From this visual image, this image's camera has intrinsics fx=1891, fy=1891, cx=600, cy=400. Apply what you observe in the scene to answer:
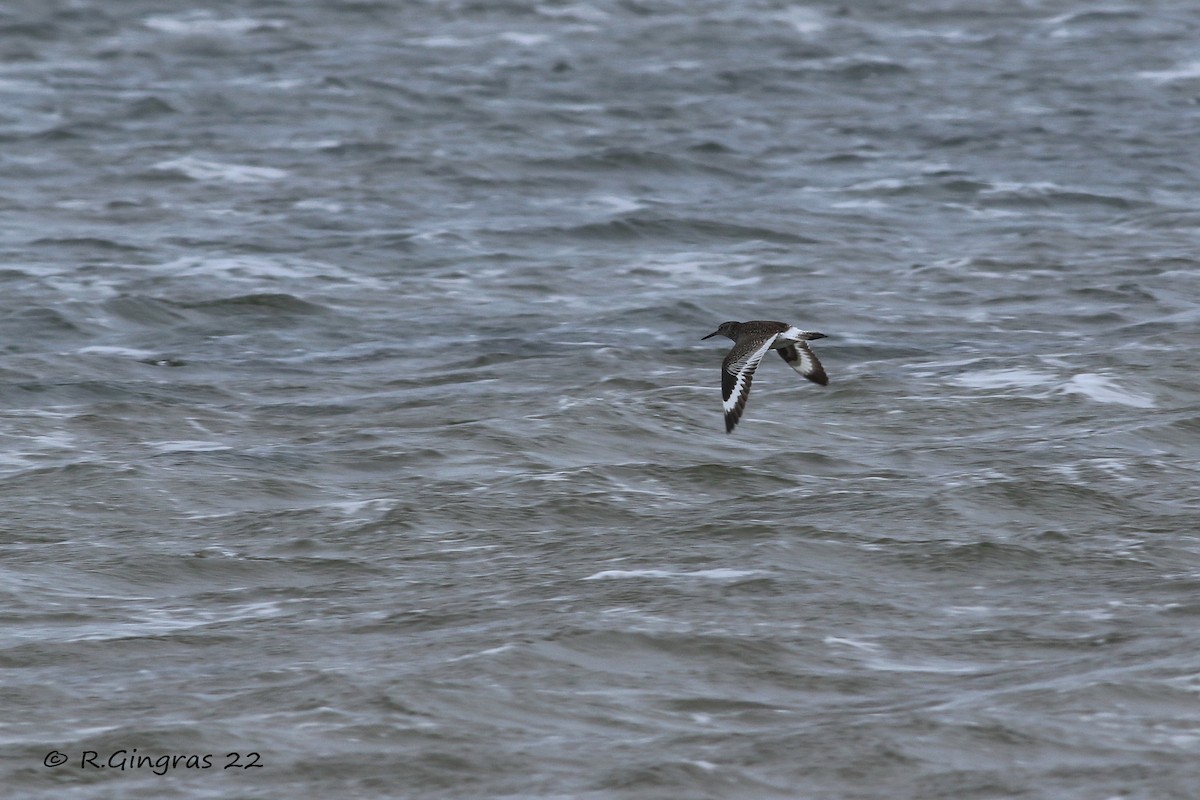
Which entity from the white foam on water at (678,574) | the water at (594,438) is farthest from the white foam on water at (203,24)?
the white foam on water at (678,574)

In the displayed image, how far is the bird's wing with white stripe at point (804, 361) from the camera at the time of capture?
10.4 m

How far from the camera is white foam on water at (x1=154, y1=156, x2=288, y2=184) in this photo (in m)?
17.4

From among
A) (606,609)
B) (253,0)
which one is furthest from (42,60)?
(606,609)

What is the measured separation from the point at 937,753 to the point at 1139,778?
0.63 meters

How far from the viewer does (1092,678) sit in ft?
21.5

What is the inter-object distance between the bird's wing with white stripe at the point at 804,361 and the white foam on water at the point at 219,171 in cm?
809

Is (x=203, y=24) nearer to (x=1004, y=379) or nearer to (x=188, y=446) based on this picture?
(x=188, y=446)

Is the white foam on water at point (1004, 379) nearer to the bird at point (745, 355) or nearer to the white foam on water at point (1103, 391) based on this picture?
the white foam on water at point (1103, 391)

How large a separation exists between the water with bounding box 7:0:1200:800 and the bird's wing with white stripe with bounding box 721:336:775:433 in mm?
337

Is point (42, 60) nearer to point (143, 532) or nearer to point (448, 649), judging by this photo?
point (143, 532)

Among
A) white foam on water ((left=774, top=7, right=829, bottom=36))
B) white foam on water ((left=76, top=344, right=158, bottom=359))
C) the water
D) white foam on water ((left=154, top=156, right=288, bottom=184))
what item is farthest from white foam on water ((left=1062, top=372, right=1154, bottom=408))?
white foam on water ((left=774, top=7, right=829, bottom=36))

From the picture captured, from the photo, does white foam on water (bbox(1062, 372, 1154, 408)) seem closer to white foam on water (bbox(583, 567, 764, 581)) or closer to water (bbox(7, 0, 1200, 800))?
water (bbox(7, 0, 1200, 800))

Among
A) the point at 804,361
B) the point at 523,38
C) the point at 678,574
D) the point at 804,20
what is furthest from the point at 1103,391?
the point at 804,20

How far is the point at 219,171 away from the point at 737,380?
941 centimetres
